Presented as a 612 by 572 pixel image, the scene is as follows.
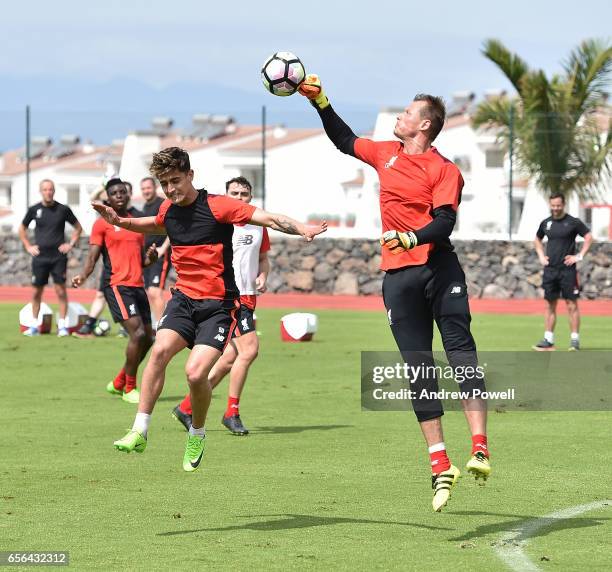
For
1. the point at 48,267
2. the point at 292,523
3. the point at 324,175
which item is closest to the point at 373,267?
the point at 48,267

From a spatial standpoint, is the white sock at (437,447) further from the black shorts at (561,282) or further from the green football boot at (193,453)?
the black shorts at (561,282)

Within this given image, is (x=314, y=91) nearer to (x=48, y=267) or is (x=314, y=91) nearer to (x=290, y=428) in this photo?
(x=290, y=428)

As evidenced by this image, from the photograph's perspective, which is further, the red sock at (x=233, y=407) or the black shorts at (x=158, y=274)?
the black shorts at (x=158, y=274)

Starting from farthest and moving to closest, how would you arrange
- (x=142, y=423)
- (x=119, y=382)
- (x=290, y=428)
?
(x=119, y=382)
(x=290, y=428)
(x=142, y=423)

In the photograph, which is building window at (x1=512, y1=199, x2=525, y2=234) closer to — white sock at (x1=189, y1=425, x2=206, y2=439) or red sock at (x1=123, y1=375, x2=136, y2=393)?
red sock at (x1=123, y1=375, x2=136, y2=393)

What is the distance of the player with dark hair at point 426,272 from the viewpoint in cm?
834

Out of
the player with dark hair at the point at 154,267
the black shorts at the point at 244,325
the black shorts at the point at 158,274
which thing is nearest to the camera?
the black shorts at the point at 244,325

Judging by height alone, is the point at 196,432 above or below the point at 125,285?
below

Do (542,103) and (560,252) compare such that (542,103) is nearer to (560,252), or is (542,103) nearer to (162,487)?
(560,252)

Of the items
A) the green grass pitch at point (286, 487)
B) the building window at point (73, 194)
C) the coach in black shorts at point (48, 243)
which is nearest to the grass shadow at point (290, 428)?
the green grass pitch at point (286, 487)

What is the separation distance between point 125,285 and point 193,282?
19.9ft

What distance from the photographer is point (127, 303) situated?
14.9 meters

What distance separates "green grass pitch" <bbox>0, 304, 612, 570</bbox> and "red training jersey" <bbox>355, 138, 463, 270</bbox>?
5.02ft

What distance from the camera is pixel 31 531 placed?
7.77 m
